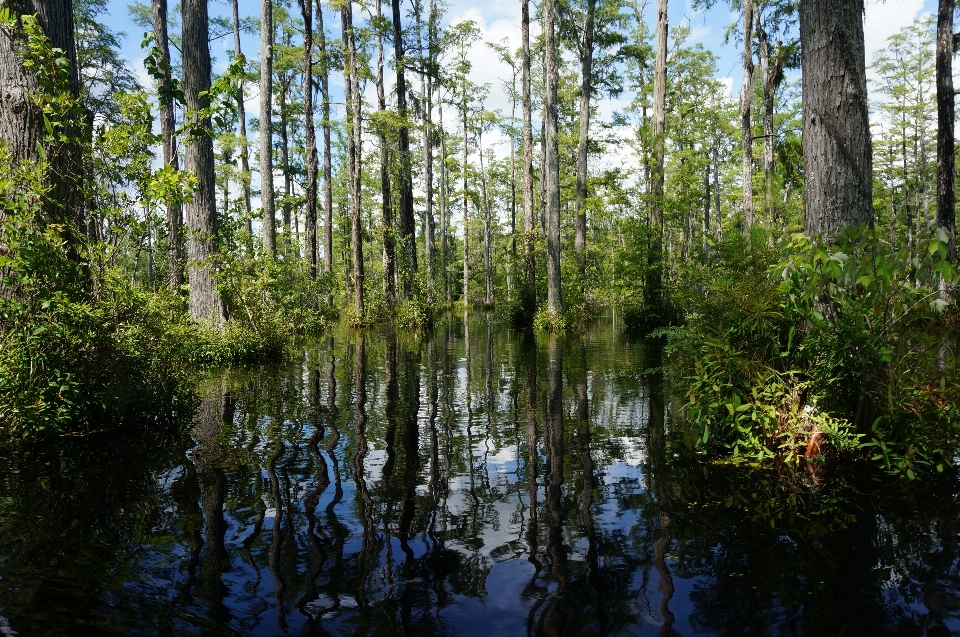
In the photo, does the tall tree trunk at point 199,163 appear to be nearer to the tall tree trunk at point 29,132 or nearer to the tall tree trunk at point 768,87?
the tall tree trunk at point 29,132

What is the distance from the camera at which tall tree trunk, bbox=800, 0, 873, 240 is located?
458 cm

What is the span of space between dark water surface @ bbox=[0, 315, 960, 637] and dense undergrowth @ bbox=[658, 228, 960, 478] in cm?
33

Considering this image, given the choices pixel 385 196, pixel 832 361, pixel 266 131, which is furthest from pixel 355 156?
pixel 832 361

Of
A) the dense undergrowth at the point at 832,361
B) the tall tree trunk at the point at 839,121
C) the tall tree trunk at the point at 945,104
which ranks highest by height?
the tall tree trunk at the point at 945,104


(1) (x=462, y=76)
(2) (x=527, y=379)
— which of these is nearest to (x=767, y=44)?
(1) (x=462, y=76)

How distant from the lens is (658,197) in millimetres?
17047

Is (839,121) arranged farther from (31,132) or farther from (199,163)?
(199,163)

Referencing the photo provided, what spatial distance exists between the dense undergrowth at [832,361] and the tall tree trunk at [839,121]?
0.40 metres

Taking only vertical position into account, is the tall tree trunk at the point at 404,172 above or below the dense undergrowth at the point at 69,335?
above

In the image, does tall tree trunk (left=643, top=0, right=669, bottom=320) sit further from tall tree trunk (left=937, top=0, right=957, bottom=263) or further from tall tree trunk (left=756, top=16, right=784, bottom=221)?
tall tree trunk (left=937, top=0, right=957, bottom=263)

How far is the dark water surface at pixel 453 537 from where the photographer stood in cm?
247

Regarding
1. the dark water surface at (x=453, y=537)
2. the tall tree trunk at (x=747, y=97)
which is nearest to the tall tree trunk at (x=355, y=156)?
the tall tree trunk at (x=747, y=97)

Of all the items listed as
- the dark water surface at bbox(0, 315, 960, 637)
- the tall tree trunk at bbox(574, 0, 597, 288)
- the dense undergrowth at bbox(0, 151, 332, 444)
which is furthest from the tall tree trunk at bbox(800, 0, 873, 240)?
the tall tree trunk at bbox(574, 0, 597, 288)

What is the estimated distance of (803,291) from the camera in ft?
14.0
